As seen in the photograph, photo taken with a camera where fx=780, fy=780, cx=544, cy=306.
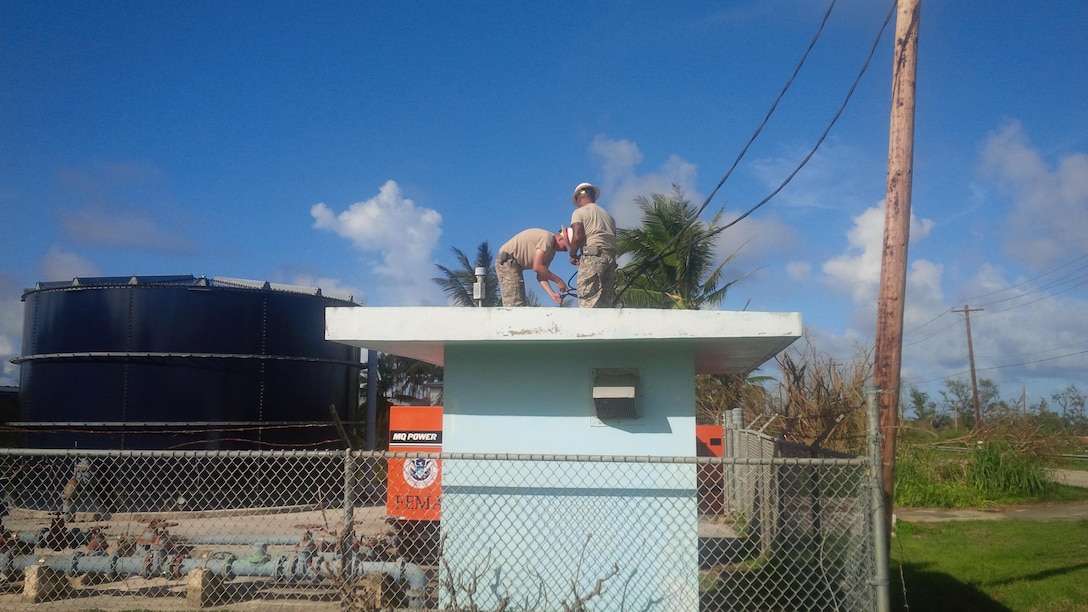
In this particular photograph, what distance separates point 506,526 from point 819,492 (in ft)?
7.82

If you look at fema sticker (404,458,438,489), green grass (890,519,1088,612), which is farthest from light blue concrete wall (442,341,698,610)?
fema sticker (404,458,438,489)

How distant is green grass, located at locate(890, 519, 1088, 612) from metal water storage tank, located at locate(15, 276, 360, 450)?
30.2 ft

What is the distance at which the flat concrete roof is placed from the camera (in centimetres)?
490

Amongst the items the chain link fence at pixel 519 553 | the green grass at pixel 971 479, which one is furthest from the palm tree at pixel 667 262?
the chain link fence at pixel 519 553

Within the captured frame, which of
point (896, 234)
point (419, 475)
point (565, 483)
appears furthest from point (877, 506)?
point (419, 475)

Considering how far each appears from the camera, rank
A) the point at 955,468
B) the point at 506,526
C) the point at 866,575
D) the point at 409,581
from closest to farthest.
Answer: the point at 866,575 < the point at 506,526 < the point at 409,581 < the point at 955,468

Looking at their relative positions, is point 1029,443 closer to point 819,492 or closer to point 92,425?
point 819,492

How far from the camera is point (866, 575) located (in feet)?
13.4

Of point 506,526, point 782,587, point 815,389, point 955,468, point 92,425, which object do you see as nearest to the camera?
point 506,526

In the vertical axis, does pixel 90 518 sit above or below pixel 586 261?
below

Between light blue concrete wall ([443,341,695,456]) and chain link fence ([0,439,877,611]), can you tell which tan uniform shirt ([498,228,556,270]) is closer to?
light blue concrete wall ([443,341,695,456])

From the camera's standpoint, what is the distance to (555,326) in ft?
16.3

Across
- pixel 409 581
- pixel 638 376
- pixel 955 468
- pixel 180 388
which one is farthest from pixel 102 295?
pixel 955 468

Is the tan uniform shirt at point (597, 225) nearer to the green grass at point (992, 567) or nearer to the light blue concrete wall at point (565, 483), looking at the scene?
the light blue concrete wall at point (565, 483)
